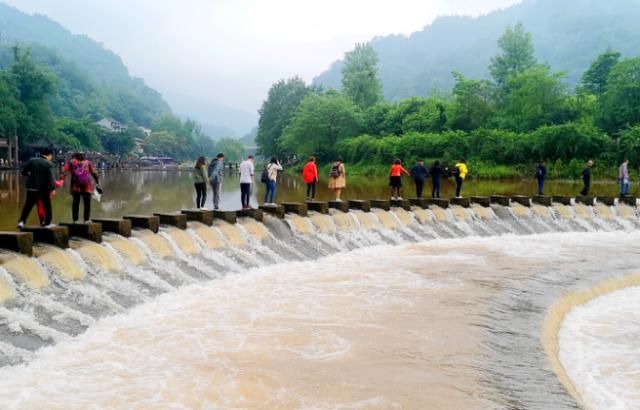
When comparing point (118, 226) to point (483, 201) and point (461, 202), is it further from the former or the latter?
point (483, 201)

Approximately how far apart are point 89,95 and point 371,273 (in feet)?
506

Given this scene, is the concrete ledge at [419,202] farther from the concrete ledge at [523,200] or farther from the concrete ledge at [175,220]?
the concrete ledge at [175,220]

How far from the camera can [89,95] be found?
152625 millimetres

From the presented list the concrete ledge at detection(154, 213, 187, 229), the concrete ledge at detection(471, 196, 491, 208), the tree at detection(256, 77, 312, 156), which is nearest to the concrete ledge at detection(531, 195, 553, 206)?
the concrete ledge at detection(471, 196, 491, 208)

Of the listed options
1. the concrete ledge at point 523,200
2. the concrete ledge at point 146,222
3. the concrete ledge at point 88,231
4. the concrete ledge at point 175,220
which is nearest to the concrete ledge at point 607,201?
the concrete ledge at point 523,200

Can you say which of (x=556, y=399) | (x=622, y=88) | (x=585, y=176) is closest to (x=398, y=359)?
(x=556, y=399)

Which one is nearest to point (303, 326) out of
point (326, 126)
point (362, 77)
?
point (326, 126)

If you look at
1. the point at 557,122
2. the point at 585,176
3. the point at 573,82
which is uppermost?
the point at 573,82

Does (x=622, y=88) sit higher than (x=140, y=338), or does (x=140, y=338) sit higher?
(x=622, y=88)

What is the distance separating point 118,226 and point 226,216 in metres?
3.29

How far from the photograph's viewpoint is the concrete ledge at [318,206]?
17656 mm

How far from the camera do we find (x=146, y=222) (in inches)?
508

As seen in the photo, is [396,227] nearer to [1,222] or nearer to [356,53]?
[1,222]

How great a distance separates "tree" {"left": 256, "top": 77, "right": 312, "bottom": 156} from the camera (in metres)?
93.9
